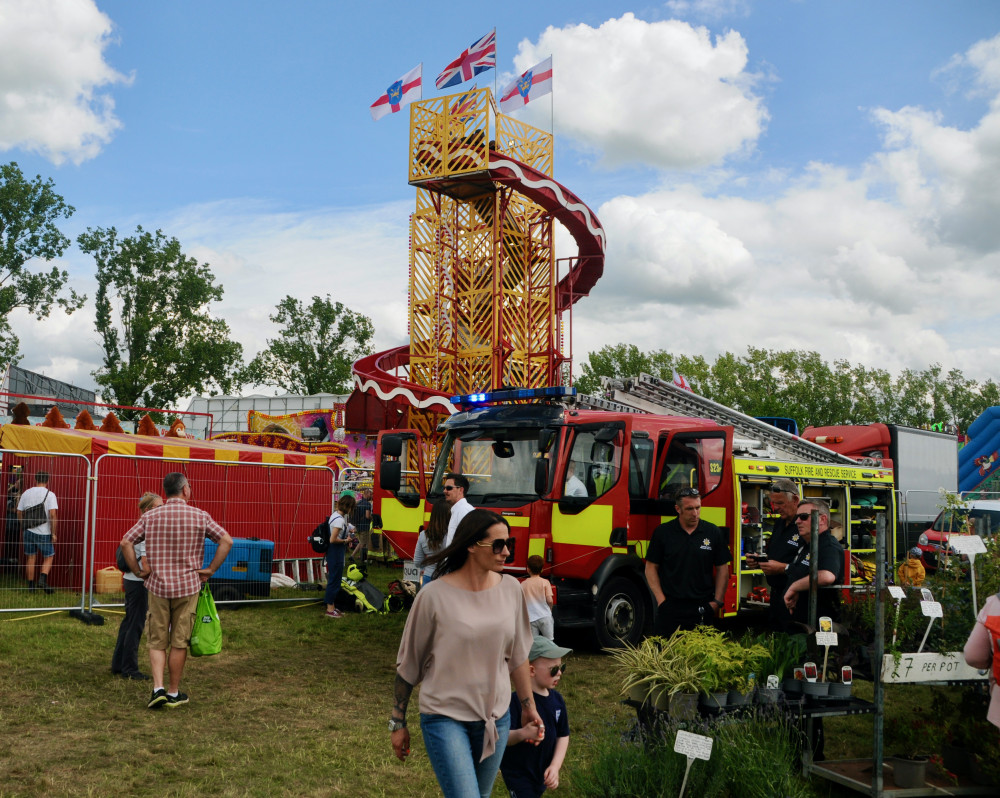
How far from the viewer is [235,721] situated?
7.05 metres

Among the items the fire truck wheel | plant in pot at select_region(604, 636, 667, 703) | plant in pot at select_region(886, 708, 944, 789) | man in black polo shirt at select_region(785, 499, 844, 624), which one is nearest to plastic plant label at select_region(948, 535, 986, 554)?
man in black polo shirt at select_region(785, 499, 844, 624)

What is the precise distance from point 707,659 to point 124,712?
4.82 m

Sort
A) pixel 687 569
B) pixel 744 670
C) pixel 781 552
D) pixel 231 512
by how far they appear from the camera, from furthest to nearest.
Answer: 1. pixel 231 512
2. pixel 781 552
3. pixel 687 569
4. pixel 744 670

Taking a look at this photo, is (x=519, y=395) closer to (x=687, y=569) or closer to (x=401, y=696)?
(x=687, y=569)

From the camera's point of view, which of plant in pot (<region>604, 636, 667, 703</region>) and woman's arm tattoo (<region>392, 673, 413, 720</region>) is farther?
plant in pot (<region>604, 636, 667, 703</region>)

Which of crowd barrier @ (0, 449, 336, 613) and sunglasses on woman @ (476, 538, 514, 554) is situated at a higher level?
sunglasses on woman @ (476, 538, 514, 554)

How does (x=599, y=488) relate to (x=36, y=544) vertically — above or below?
above

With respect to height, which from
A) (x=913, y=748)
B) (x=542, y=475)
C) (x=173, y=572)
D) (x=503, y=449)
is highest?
(x=503, y=449)

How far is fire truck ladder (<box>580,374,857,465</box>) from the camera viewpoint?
47.1 ft

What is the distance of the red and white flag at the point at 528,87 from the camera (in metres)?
24.0

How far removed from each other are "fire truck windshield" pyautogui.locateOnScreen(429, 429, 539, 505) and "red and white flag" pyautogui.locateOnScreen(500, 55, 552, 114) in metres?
15.8

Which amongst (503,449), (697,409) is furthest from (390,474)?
(697,409)

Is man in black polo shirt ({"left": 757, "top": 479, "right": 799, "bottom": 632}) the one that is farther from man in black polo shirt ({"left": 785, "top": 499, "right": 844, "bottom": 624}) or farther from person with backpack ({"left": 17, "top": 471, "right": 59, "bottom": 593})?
person with backpack ({"left": 17, "top": 471, "right": 59, "bottom": 593})

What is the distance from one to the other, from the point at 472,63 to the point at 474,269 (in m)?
5.30
